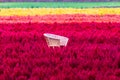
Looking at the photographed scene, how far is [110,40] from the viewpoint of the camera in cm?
853

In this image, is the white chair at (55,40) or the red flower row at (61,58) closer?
the red flower row at (61,58)

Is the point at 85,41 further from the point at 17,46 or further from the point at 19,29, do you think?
the point at 19,29

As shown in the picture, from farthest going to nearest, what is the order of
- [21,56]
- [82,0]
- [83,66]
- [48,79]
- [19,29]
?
[82,0]
[19,29]
[21,56]
[83,66]
[48,79]

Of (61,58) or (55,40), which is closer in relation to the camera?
Result: (61,58)

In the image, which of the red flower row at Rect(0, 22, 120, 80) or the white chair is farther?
the white chair

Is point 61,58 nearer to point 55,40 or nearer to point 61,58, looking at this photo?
point 61,58

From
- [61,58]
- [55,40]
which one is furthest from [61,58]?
[55,40]

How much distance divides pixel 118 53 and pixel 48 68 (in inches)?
53.8

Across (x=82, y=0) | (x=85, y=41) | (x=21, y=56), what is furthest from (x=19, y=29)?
(x=82, y=0)


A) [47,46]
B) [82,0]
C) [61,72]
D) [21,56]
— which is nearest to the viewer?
[61,72]

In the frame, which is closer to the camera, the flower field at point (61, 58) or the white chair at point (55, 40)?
the flower field at point (61, 58)

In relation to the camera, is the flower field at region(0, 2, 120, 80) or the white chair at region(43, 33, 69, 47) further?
the white chair at region(43, 33, 69, 47)

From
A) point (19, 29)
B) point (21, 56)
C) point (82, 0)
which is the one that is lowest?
point (82, 0)

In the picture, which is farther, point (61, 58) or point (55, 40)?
point (55, 40)
